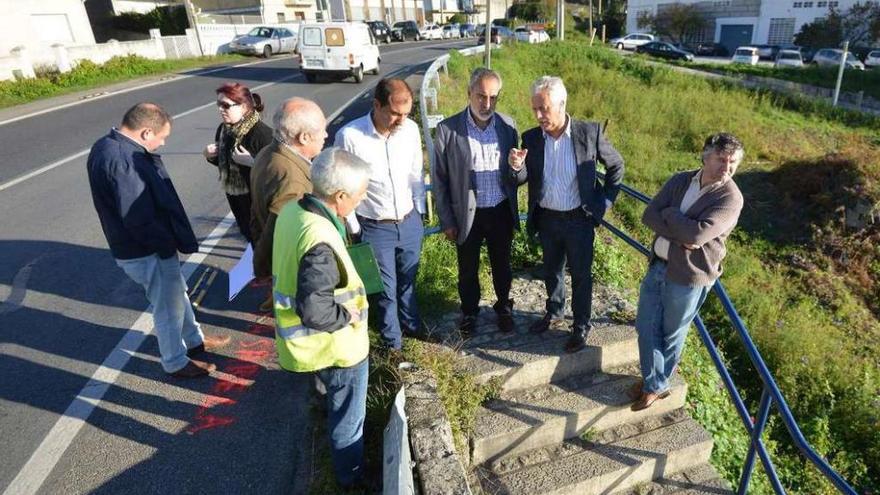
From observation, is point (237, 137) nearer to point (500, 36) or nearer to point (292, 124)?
point (292, 124)

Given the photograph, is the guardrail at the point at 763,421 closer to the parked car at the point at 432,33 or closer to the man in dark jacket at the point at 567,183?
the man in dark jacket at the point at 567,183

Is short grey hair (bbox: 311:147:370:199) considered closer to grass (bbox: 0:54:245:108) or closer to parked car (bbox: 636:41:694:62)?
grass (bbox: 0:54:245:108)

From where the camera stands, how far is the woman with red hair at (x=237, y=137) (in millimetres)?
3889

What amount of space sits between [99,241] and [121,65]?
1656cm

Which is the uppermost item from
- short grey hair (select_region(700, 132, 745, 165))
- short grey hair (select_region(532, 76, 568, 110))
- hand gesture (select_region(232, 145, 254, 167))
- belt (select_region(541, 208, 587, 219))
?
short grey hair (select_region(532, 76, 568, 110))

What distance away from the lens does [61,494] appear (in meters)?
2.79

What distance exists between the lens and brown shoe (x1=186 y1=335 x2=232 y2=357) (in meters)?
3.80

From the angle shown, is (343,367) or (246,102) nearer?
(343,367)

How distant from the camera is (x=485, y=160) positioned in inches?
129

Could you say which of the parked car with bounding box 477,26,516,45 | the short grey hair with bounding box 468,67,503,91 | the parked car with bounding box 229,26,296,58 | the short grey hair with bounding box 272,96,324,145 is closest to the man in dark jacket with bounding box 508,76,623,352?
the short grey hair with bounding box 468,67,503,91

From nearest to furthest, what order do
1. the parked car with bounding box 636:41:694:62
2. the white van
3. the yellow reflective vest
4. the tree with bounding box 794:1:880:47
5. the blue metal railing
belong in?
the yellow reflective vest → the blue metal railing → the white van → the parked car with bounding box 636:41:694:62 → the tree with bounding box 794:1:880:47

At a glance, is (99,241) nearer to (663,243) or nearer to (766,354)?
(663,243)

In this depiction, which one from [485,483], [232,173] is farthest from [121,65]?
[485,483]

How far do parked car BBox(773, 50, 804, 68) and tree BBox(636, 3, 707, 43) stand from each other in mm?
15046
